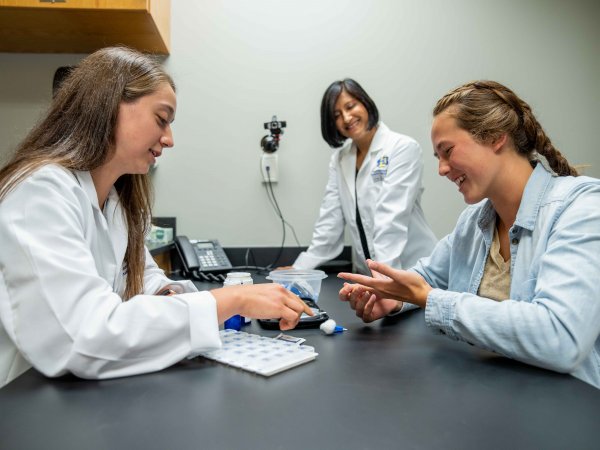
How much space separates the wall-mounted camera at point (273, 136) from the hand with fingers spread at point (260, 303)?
1435 millimetres

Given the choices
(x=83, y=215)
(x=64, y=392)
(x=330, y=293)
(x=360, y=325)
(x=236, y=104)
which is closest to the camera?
(x=64, y=392)

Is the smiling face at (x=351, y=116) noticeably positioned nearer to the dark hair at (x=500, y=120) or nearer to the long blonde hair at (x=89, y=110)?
the dark hair at (x=500, y=120)

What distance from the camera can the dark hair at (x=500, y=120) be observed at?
104 cm

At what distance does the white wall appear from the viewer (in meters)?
2.28

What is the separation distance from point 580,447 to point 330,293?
98 cm

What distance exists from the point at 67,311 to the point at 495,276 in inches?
35.6

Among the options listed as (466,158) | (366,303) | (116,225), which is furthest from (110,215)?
(466,158)

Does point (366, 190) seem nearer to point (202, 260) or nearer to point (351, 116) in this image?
point (351, 116)

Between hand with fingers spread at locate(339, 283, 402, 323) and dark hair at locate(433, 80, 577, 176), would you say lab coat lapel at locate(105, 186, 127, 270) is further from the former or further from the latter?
dark hair at locate(433, 80, 577, 176)

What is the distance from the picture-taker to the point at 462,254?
1.23 meters

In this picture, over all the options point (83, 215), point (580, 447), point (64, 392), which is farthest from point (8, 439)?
point (580, 447)

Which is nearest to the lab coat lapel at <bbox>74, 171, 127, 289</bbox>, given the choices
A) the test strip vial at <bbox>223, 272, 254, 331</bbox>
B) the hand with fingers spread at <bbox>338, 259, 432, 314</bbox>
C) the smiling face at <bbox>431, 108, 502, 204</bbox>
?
the test strip vial at <bbox>223, 272, 254, 331</bbox>

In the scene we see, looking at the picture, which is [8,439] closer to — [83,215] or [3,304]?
[3,304]

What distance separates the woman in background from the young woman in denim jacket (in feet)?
0.97
